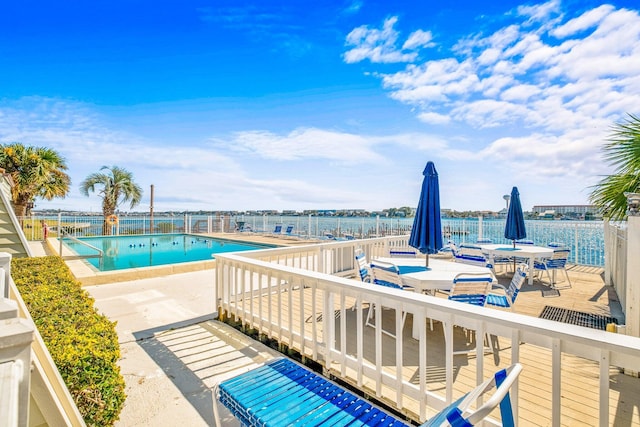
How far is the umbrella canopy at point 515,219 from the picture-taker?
6.91 meters

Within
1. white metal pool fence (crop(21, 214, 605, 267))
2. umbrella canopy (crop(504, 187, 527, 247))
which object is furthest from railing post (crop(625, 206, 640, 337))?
white metal pool fence (crop(21, 214, 605, 267))

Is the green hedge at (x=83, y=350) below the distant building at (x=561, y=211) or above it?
below

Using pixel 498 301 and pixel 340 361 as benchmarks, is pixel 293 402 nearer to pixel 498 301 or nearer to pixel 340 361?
pixel 340 361

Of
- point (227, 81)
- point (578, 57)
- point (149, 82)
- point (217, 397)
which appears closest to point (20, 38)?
point (149, 82)

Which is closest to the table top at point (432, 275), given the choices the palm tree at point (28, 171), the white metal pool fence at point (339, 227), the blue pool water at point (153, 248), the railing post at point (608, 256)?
the railing post at point (608, 256)

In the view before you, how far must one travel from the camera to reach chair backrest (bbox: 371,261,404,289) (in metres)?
3.93

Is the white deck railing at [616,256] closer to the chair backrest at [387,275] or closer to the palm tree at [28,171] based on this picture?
the chair backrest at [387,275]

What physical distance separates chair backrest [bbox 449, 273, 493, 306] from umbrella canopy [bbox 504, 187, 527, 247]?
438cm

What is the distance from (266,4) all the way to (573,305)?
8.40 metres

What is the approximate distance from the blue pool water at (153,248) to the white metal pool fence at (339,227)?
2.60ft

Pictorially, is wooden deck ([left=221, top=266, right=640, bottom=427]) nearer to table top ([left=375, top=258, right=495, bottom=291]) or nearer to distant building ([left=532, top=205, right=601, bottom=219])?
table top ([left=375, top=258, right=495, bottom=291])

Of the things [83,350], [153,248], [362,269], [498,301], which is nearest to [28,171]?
[153,248]

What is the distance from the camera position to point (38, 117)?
12469mm

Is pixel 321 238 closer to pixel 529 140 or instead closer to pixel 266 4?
pixel 529 140
